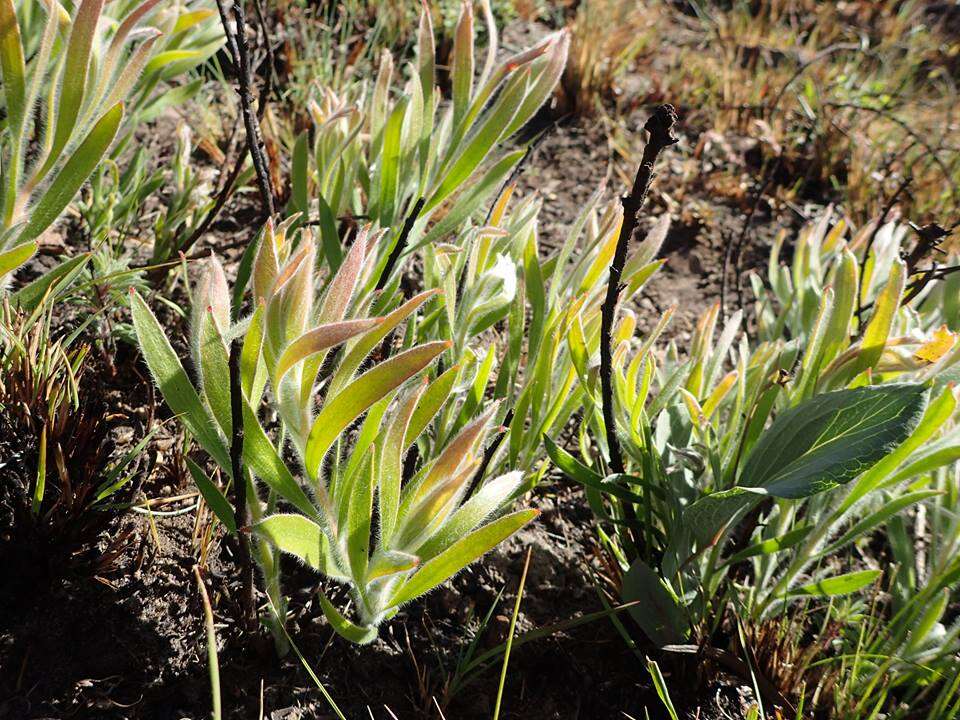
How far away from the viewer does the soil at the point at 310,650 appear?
1.37 meters

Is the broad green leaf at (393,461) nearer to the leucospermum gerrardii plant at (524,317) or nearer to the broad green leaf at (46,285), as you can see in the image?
the leucospermum gerrardii plant at (524,317)

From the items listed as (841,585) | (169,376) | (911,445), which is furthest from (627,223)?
(841,585)

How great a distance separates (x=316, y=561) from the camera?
3.92 ft

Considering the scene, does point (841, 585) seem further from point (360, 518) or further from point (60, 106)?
point (60, 106)

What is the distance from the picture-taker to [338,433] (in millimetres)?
1152

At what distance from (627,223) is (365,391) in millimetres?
465

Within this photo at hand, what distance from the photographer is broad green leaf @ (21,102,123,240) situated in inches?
55.9

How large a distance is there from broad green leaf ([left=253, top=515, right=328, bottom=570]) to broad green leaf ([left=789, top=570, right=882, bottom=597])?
0.93 metres

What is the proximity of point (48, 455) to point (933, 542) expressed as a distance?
1.66m

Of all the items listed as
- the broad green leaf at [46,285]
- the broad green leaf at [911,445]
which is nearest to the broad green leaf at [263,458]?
the broad green leaf at [46,285]

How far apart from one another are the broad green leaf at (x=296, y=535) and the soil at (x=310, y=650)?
0.33m

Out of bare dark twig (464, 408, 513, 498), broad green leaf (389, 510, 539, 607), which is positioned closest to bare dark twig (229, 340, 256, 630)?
broad green leaf (389, 510, 539, 607)

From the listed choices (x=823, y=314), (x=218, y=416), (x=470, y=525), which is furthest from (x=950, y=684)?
(x=218, y=416)

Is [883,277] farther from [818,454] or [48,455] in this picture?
[48,455]
